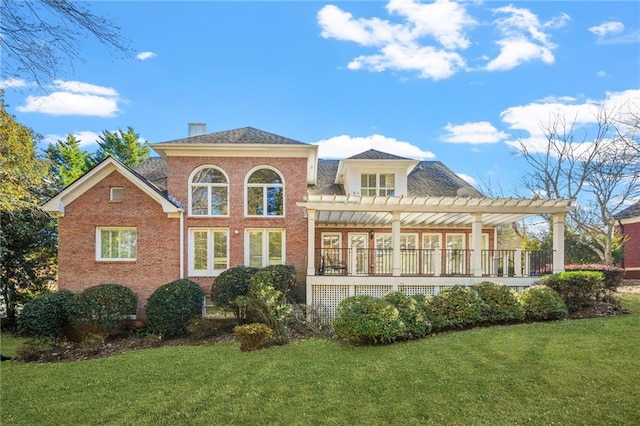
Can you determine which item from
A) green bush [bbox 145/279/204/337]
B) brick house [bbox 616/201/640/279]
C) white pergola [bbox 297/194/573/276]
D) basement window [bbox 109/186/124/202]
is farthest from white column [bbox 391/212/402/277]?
brick house [bbox 616/201/640/279]

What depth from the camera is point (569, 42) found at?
14.2 m

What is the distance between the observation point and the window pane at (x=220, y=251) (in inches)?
597

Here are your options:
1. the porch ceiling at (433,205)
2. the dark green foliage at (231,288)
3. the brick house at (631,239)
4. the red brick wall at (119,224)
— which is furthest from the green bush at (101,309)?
the brick house at (631,239)

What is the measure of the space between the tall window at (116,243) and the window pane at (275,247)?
4.68 metres

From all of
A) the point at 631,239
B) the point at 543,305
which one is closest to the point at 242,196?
the point at 543,305

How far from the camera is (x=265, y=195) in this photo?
15.3 m

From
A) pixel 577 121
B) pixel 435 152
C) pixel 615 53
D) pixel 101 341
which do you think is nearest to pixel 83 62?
pixel 101 341

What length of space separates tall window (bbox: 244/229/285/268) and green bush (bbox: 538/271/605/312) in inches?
346

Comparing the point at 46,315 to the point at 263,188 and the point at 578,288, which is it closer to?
the point at 263,188

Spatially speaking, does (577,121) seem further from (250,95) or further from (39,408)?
(39,408)

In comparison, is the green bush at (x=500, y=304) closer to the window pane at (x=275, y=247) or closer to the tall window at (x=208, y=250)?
the window pane at (x=275, y=247)

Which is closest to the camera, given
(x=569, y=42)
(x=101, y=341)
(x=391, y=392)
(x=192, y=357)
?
(x=391, y=392)

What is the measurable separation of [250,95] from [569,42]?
37.7 feet

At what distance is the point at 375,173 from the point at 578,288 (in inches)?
329
